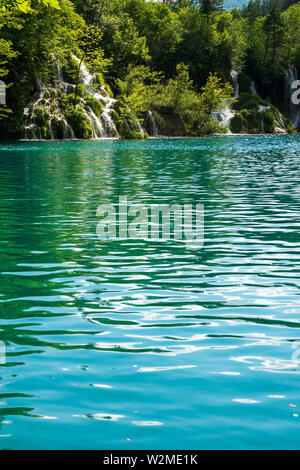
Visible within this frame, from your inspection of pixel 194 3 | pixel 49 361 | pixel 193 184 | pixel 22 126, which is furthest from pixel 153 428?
pixel 194 3

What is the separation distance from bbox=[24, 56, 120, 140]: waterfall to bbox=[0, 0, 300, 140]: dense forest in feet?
0.37

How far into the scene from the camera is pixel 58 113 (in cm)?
5878

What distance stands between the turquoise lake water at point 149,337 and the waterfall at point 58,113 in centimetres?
4480

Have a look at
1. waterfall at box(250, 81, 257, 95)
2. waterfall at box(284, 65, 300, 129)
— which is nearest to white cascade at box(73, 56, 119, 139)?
waterfall at box(250, 81, 257, 95)

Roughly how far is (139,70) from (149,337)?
80.3 metres

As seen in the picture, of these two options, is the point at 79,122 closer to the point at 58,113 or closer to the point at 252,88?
the point at 58,113

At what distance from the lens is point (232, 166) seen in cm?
2969

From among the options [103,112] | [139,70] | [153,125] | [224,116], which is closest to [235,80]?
[224,116]

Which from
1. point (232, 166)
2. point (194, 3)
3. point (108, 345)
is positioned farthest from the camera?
point (194, 3)

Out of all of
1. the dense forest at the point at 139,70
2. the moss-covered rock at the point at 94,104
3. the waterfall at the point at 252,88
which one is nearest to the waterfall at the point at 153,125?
the dense forest at the point at 139,70

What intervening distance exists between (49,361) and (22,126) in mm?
53746

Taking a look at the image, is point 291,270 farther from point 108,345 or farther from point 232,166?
point 232,166

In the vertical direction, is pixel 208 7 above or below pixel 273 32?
above

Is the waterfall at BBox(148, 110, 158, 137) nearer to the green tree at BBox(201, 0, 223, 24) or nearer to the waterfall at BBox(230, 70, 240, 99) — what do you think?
the waterfall at BBox(230, 70, 240, 99)
